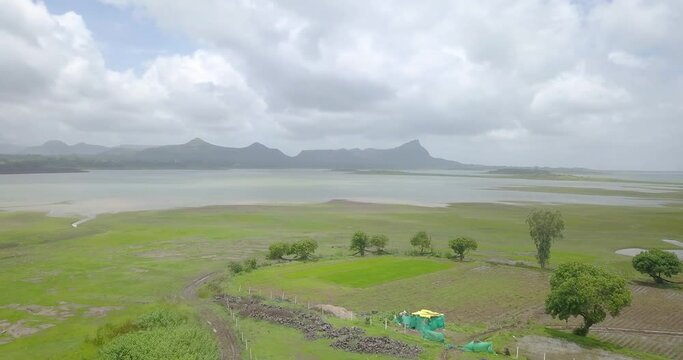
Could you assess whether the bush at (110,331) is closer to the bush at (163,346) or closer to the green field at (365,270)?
the bush at (163,346)

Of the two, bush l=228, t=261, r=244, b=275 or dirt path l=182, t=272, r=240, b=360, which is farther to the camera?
bush l=228, t=261, r=244, b=275

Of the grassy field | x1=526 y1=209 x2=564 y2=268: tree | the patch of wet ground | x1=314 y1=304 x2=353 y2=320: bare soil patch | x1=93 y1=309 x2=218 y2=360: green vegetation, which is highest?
x1=526 y1=209 x2=564 y2=268: tree

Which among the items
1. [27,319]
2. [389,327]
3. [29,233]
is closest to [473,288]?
[389,327]

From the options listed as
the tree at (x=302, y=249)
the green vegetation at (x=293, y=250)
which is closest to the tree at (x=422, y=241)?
the green vegetation at (x=293, y=250)

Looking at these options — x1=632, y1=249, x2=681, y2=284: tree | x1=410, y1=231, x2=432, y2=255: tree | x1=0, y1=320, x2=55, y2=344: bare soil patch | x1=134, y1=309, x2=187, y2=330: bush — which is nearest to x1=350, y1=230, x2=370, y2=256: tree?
x1=410, y1=231, x2=432, y2=255: tree

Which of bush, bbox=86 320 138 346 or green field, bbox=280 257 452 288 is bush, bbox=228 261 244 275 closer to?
green field, bbox=280 257 452 288

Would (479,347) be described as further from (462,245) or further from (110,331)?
(462,245)
